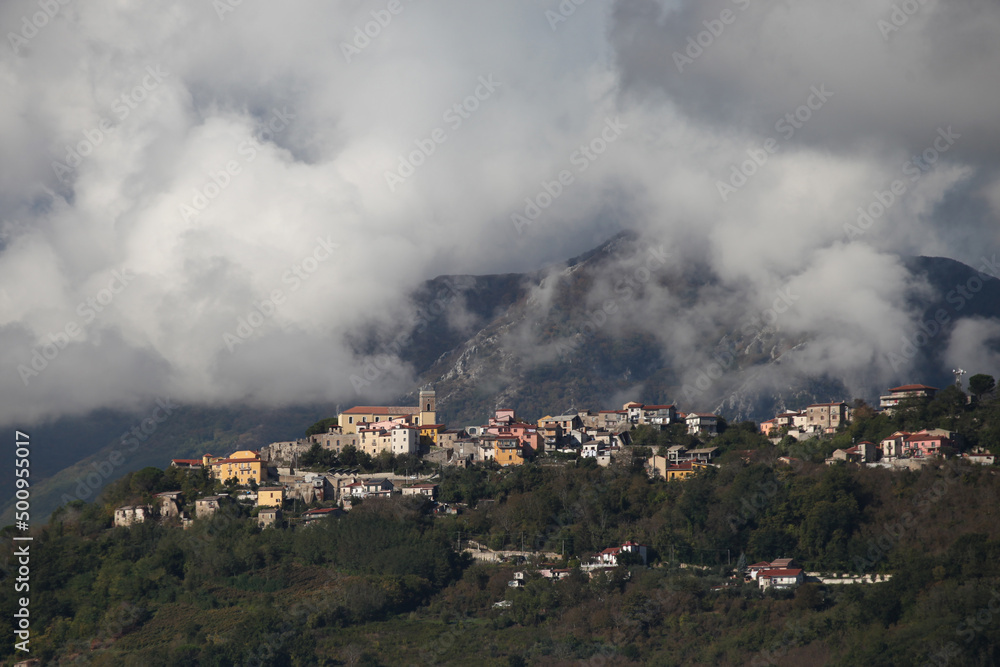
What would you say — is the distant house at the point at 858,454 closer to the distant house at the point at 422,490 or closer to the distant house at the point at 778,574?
the distant house at the point at 778,574

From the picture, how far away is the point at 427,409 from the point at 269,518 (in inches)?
855

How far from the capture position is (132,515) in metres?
75.9

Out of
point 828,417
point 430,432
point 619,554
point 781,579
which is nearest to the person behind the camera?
point 781,579

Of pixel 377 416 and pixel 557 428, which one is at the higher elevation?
pixel 377 416

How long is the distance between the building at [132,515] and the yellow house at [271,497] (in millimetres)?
6658

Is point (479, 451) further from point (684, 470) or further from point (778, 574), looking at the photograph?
point (778, 574)

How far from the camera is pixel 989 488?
211ft

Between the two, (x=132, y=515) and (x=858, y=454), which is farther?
(x=132, y=515)

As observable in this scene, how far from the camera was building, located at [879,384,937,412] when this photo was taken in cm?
7953

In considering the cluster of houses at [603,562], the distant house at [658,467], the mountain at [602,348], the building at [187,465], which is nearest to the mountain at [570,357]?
the mountain at [602,348]

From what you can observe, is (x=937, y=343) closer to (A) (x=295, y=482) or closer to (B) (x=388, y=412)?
(B) (x=388, y=412)

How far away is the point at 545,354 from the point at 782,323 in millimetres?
27539

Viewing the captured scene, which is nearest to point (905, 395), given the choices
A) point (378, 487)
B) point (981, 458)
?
point (981, 458)

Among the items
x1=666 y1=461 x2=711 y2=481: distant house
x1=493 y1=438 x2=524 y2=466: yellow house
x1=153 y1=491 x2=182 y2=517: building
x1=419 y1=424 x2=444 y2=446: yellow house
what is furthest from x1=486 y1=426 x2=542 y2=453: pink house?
x1=153 y1=491 x2=182 y2=517: building
